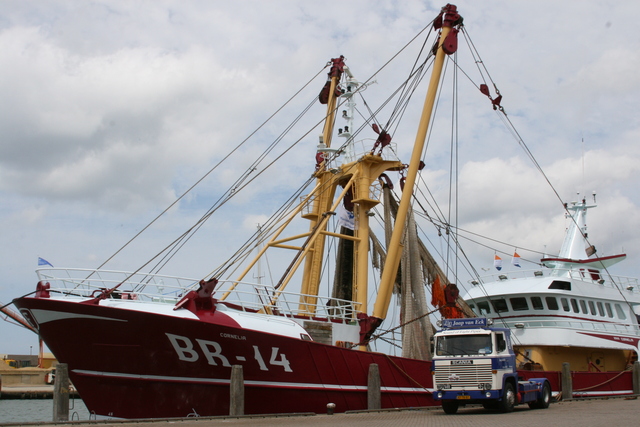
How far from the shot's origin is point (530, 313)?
92.5ft

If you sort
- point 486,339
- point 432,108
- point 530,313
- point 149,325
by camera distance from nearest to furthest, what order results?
point 149,325, point 486,339, point 432,108, point 530,313

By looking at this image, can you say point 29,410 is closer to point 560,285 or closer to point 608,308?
point 560,285

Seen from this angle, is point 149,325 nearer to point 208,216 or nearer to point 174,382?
point 174,382

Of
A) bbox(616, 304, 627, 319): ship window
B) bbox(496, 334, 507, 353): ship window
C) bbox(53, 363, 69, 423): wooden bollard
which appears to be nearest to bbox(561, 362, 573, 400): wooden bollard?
bbox(616, 304, 627, 319): ship window

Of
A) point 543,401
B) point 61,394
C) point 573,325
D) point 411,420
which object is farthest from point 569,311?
point 61,394

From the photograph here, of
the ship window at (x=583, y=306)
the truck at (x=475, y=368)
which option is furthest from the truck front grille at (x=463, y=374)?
the ship window at (x=583, y=306)

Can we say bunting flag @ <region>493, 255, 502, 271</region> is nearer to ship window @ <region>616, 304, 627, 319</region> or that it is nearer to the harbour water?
ship window @ <region>616, 304, 627, 319</region>

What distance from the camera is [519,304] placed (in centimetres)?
2853

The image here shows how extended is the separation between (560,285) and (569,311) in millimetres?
1189

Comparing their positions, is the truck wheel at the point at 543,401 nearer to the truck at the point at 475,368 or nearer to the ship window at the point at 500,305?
the truck at the point at 475,368

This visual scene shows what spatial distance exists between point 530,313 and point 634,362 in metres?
5.43

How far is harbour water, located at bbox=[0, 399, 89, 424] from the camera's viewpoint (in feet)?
103

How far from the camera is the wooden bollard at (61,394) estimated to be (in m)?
15.4

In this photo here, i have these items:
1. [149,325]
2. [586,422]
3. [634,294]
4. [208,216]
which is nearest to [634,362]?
[634,294]
